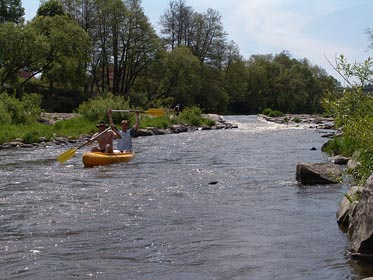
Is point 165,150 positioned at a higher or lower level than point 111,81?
lower

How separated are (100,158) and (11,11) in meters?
39.9

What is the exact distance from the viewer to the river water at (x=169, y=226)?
544 cm

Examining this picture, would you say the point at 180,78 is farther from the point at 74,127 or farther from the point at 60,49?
the point at 74,127

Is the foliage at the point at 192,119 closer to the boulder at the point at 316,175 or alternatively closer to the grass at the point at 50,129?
the grass at the point at 50,129

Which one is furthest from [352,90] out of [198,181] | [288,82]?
[288,82]

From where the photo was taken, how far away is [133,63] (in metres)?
52.6

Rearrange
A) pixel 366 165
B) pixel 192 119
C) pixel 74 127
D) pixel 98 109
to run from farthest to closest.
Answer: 1. pixel 192 119
2. pixel 98 109
3. pixel 74 127
4. pixel 366 165

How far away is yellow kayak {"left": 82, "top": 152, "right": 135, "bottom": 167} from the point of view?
1384 cm

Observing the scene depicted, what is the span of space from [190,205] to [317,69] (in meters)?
84.5

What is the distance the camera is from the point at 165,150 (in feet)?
62.9

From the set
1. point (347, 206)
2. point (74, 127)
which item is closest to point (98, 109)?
point (74, 127)

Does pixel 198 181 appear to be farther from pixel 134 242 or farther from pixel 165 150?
pixel 165 150

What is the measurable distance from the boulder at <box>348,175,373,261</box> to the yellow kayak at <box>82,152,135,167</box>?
9007 mm

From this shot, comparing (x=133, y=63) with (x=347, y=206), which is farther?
(x=133, y=63)
